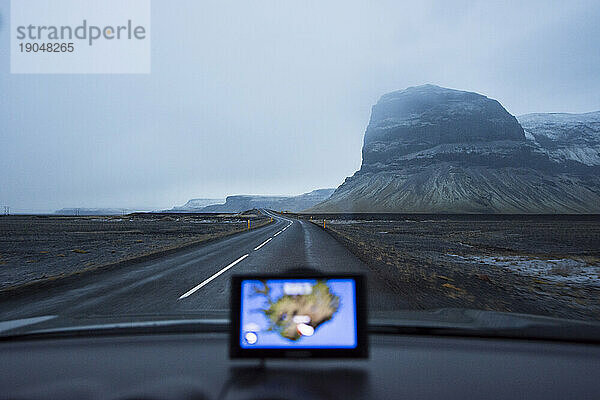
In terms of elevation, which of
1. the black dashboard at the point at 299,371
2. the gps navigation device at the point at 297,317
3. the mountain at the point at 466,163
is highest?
the mountain at the point at 466,163

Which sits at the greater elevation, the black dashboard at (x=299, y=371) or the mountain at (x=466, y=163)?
the mountain at (x=466, y=163)

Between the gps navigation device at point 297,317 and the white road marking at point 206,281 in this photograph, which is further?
the white road marking at point 206,281

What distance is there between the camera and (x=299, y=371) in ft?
7.30

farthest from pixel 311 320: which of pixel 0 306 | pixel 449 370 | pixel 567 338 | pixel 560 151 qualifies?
pixel 560 151

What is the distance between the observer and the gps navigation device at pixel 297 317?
6.46 ft

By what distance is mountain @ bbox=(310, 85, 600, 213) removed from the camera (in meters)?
124

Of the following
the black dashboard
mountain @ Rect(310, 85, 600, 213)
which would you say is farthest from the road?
mountain @ Rect(310, 85, 600, 213)

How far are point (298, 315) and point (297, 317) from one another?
13mm

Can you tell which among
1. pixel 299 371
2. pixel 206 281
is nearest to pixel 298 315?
pixel 299 371

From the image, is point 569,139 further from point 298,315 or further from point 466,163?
point 298,315

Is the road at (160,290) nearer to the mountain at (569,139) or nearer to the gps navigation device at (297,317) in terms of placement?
the gps navigation device at (297,317)

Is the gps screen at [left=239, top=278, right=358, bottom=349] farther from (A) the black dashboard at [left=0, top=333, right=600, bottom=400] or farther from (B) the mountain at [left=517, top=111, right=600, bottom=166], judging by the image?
(B) the mountain at [left=517, top=111, right=600, bottom=166]

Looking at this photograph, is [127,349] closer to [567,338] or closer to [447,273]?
[567,338]

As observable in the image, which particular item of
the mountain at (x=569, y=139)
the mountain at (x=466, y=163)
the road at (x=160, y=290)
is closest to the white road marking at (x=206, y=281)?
the road at (x=160, y=290)
